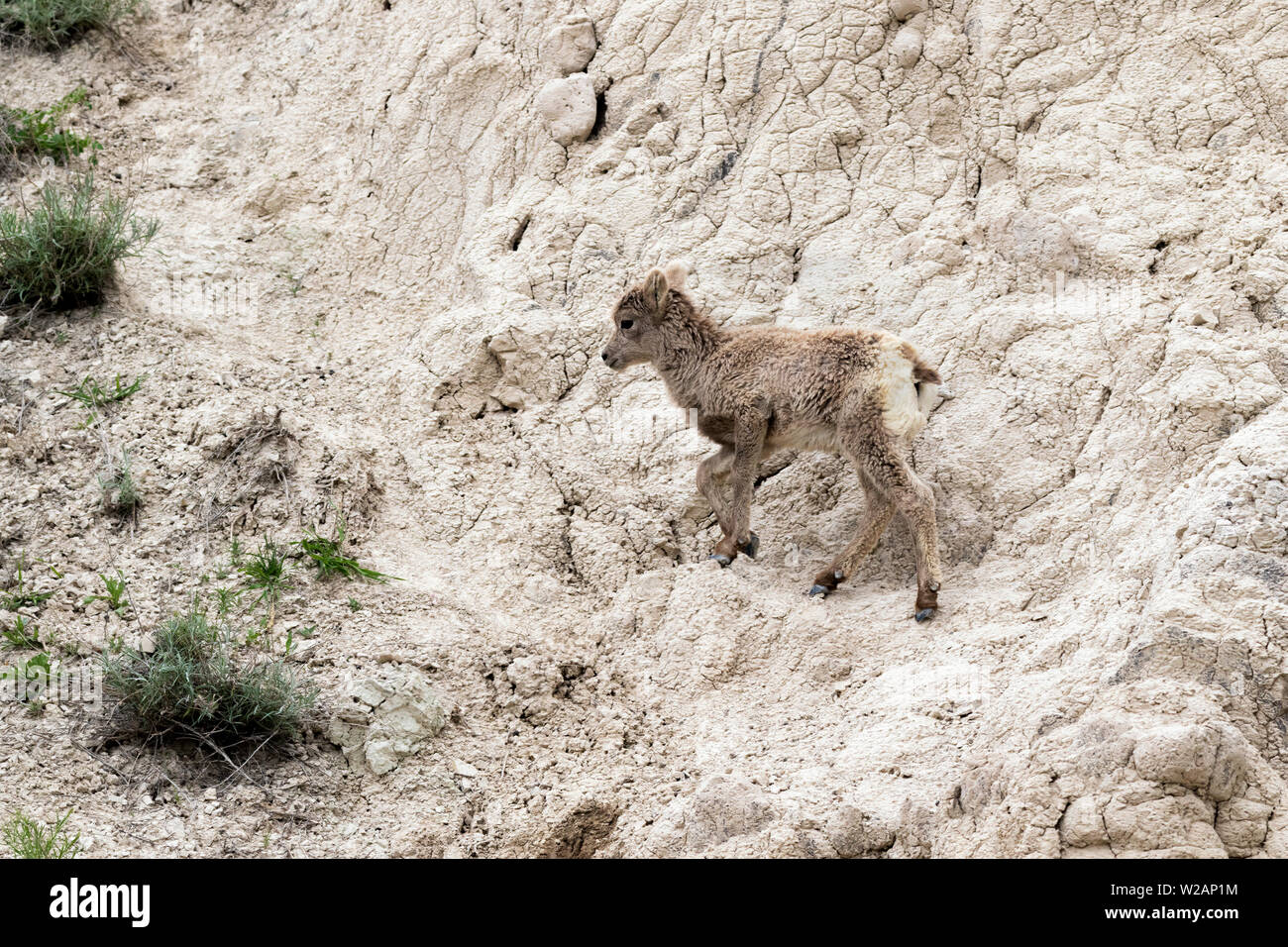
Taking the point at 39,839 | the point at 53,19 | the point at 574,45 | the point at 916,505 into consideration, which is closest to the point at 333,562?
the point at 39,839

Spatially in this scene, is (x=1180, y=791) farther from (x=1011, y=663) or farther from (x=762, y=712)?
(x=762, y=712)

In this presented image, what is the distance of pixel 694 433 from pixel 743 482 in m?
0.89

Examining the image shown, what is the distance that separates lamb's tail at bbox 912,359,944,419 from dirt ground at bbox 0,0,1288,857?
0.92 feet

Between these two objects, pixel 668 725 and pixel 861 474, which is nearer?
pixel 668 725

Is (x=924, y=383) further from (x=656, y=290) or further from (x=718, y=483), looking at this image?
(x=656, y=290)

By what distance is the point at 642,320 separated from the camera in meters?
8.16

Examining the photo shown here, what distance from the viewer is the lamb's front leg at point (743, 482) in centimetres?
757

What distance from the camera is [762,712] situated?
664cm

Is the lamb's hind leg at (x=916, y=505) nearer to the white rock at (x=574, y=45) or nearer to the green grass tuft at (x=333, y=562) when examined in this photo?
the green grass tuft at (x=333, y=562)

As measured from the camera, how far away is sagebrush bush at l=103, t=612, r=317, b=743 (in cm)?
620

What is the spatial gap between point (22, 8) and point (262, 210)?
10.9ft

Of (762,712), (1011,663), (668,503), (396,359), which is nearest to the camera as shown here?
(1011,663)
